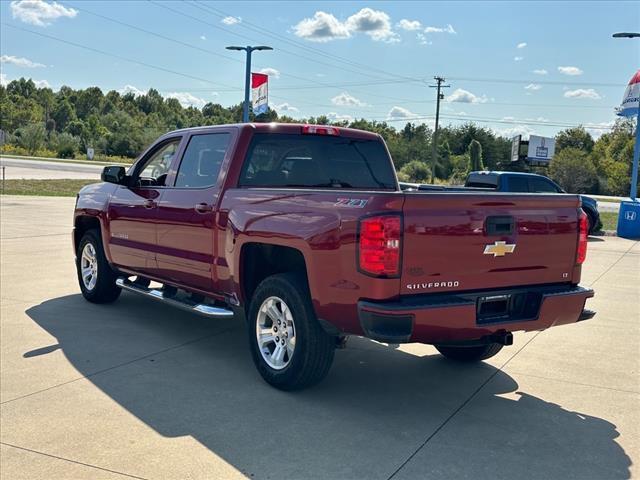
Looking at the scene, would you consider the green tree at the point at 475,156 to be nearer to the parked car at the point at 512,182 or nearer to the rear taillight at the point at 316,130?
the parked car at the point at 512,182

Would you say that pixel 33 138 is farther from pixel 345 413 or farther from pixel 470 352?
pixel 345 413

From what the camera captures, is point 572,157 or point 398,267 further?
point 572,157

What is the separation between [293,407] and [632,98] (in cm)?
1948

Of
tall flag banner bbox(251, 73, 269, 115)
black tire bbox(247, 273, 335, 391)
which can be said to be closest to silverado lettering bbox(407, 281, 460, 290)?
A: black tire bbox(247, 273, 335, 391)

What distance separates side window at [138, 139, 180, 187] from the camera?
6309 millimetres

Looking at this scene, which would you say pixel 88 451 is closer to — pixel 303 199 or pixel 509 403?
pixel 303 199

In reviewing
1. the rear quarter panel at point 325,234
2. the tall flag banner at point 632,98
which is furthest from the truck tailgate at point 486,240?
the tall flag banner at point 632,98

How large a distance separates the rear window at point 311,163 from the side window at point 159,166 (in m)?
1.18

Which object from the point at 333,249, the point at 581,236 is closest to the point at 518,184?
the point at 581,236

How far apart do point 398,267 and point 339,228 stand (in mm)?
458

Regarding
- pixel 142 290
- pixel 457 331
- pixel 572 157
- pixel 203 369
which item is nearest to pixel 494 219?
pixel 457 331

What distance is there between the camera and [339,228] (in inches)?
159

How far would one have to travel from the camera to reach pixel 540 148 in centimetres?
5988

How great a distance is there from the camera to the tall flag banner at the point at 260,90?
102ft
